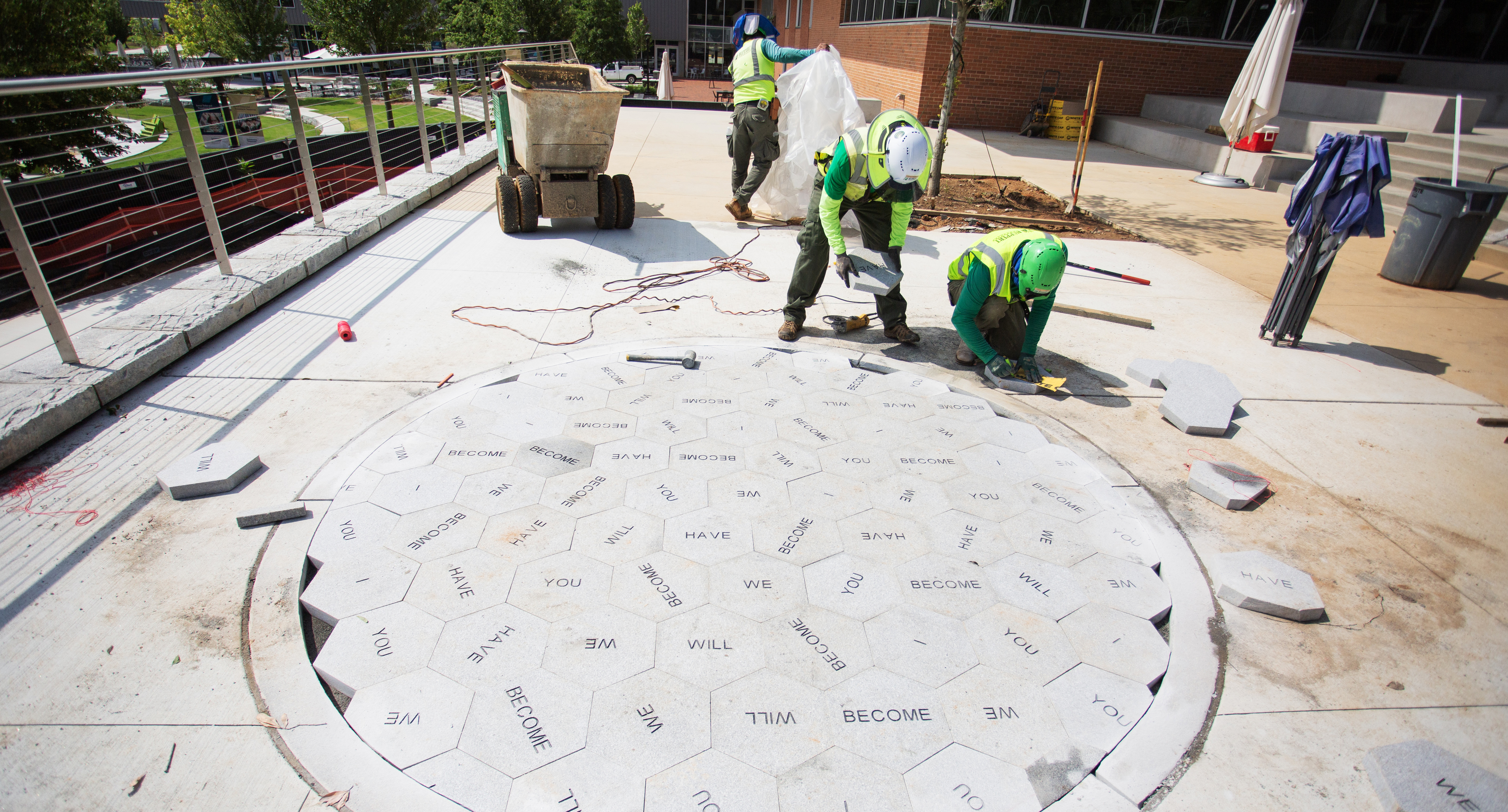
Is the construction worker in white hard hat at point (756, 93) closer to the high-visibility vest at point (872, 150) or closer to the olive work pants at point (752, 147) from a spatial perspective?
the olive work pants at point (752, 147)

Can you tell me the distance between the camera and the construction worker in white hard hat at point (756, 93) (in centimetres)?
723

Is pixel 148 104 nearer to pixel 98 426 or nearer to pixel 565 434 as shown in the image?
pixel 98 426

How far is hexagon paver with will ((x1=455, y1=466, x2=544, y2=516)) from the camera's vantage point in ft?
10.4

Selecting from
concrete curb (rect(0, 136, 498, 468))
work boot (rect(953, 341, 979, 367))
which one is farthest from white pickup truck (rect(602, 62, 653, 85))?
work boot (rect(953, 341, 979, 367))

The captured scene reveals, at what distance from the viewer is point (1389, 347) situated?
550 cm

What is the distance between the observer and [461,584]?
2744 mm

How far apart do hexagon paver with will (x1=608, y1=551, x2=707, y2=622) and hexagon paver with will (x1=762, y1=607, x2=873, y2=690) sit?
33cm

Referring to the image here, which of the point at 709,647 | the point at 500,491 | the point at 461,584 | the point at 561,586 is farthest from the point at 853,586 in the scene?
the point at 500,491

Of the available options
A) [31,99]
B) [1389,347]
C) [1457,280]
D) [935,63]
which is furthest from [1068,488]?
[935,63]

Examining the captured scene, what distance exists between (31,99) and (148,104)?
11.0 ft

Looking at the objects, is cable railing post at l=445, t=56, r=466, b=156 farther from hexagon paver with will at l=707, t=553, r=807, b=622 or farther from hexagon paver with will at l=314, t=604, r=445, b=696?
hexagon paver with will at l=707, t=553, r=807, b=622

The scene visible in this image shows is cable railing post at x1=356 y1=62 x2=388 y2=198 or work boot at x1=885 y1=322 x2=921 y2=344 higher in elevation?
cable railing post at x1=356 y1=62 x2=388 y2=198

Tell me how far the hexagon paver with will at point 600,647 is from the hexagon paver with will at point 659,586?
0.05 meters

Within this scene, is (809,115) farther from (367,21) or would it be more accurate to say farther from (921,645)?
(367,21)
